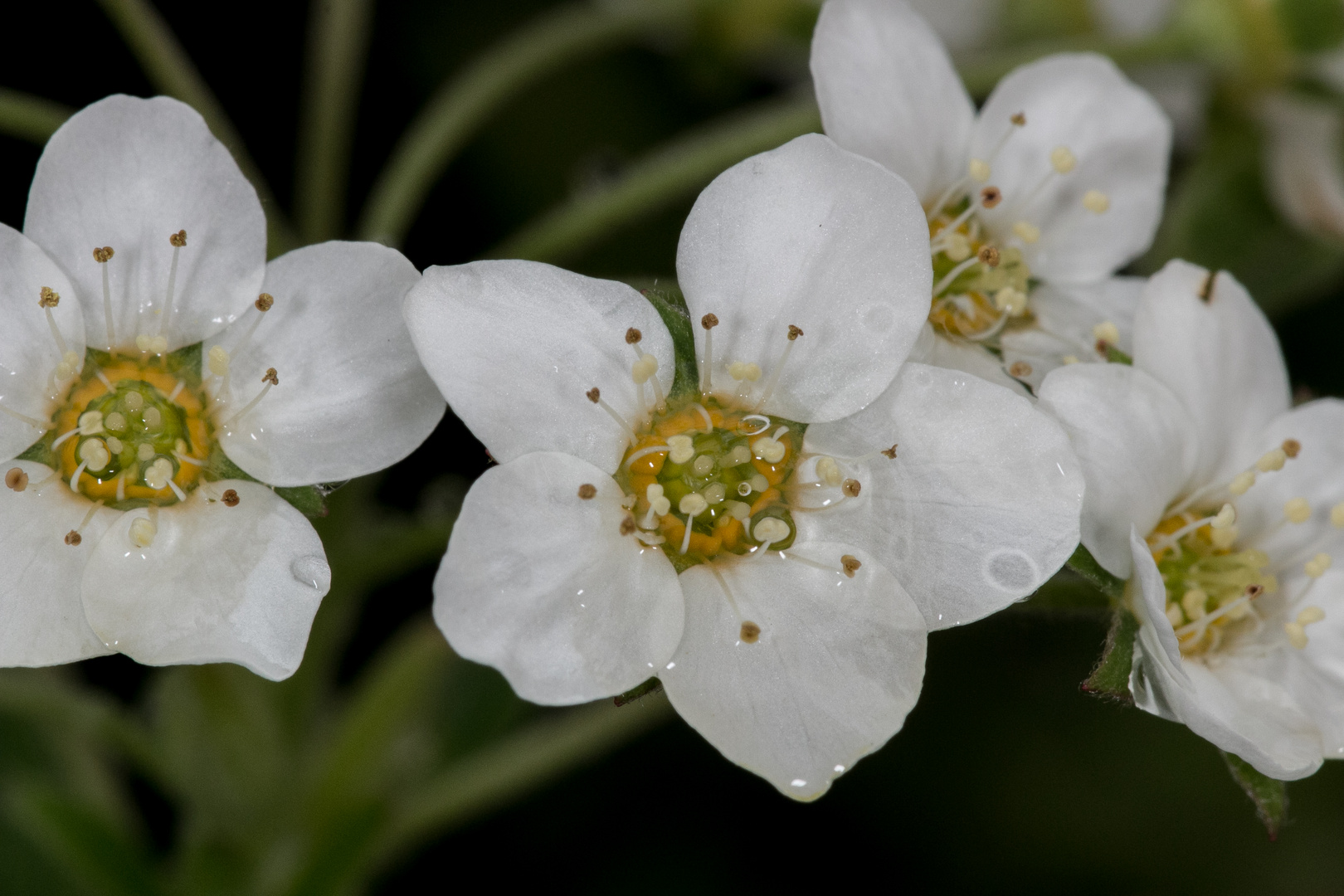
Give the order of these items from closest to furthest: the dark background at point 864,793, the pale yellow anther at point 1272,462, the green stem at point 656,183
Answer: the pale yellow anther at point 1272,462 < the green stem at point 656,183 < the dark background at point 864,793

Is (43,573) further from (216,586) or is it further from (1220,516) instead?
(1220,516)

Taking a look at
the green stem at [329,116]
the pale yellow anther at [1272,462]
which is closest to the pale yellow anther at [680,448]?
the pale yellow anther at [1272,462]

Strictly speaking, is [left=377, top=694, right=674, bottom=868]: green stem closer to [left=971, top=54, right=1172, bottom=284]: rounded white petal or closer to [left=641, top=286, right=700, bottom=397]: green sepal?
[left=641, top=286, right=700, bottom=397]: green sepal

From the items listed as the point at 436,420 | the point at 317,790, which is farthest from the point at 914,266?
the point at 317,790

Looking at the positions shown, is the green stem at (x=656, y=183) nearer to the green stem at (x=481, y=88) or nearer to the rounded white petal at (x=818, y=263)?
the green stem at (x=481, y=88)

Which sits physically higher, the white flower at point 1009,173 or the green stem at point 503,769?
the white flower at point 1009,173

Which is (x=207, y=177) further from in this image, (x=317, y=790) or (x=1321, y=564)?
(x=1321, y=564)

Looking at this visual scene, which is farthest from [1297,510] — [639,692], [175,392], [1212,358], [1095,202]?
[175,392]
